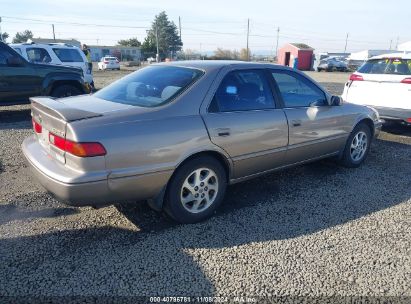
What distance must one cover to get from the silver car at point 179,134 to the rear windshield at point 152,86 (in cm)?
1

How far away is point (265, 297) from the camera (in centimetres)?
251

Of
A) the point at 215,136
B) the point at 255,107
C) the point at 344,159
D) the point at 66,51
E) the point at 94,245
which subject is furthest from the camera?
the point at 66,51

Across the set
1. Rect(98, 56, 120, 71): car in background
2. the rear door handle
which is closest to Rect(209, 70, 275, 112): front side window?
the rear door handle

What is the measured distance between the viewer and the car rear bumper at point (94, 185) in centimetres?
274

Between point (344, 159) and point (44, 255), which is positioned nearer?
point (44, 255)

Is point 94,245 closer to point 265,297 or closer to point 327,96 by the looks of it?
point 265,297

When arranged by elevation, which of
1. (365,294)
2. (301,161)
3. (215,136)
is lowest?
(365,294)

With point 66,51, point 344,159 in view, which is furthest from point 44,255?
point 66,51

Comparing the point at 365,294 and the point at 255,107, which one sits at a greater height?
the point at 255,107

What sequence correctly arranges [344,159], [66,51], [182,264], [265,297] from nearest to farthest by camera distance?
1. [265,297]
2. [182,264]
3. [344,159]
4. [66,51]

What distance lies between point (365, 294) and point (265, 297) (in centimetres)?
76

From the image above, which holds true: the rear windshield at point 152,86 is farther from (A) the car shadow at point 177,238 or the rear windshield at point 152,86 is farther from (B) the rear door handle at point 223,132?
(A) the car shadow at point 177,238

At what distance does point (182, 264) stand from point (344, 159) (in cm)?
331

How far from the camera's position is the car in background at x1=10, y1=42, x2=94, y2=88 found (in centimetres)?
1094
